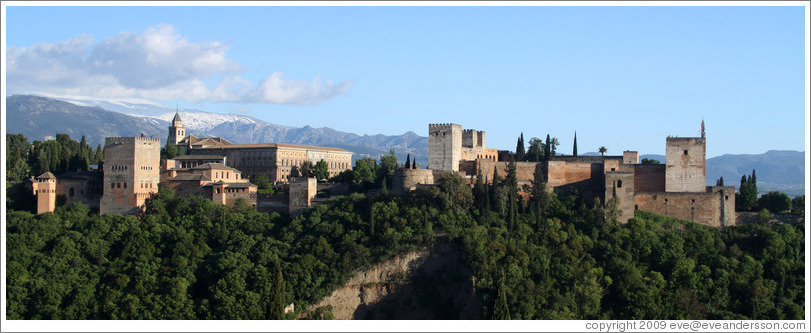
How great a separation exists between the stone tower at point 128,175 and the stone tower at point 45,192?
2.73m

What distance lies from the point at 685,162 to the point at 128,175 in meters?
29.2

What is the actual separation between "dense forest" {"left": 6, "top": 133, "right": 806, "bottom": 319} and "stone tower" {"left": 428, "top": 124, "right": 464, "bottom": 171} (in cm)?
354

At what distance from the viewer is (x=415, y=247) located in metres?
43.3

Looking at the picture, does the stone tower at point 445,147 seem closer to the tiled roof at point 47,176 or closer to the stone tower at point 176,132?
the tiled roof at point 47,176

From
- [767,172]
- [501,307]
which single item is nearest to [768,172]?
[767,172]

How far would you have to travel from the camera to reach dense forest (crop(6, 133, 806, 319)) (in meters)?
39.6

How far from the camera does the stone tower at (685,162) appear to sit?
4653 cm

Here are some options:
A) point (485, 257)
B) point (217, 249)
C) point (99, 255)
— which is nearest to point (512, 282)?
point (485, 257)

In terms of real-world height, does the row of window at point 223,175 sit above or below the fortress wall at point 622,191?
above

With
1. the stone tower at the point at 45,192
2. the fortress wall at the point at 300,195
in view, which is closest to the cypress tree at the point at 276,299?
the fortress wall at the point at 300,195

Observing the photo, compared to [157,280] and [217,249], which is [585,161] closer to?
[217,249]

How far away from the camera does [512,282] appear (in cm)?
3962

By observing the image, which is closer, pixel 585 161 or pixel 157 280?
pixel 157 280

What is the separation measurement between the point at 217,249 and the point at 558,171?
703 inches
